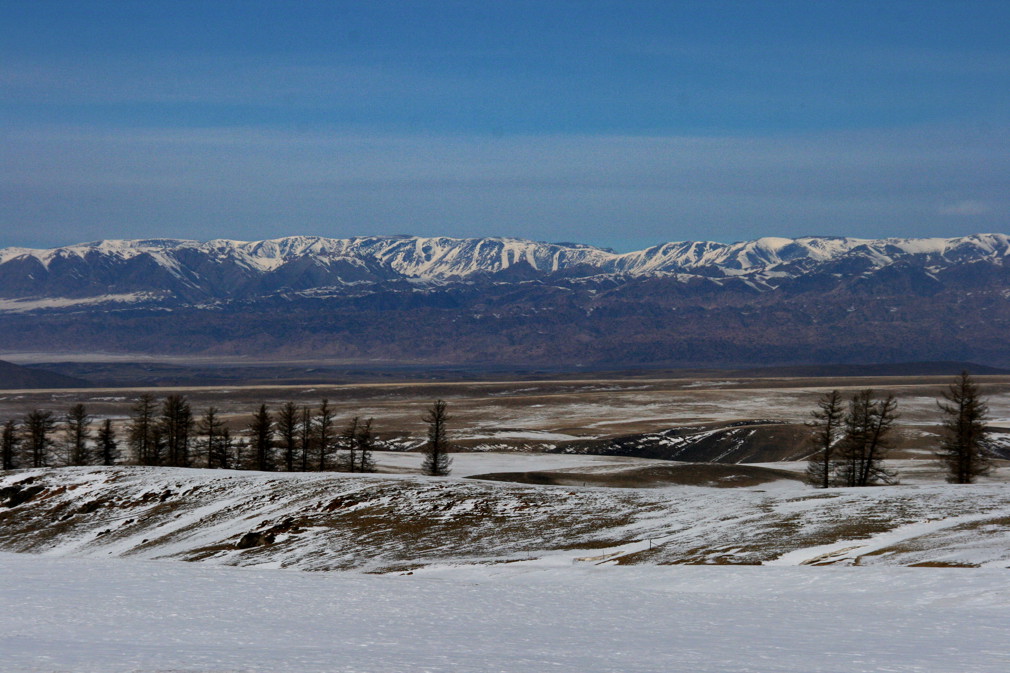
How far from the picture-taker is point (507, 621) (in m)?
27.2

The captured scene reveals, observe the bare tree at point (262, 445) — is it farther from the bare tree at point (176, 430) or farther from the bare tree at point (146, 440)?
the bare tree at point (146, 440)

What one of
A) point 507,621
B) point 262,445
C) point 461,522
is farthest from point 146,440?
point 507,621

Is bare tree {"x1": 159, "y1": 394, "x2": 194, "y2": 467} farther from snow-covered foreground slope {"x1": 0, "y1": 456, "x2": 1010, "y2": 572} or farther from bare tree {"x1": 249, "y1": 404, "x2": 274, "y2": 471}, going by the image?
snow-covered foreground slope {"x1": 0, "y1": 456, "x2": 1010, "y2": 572}

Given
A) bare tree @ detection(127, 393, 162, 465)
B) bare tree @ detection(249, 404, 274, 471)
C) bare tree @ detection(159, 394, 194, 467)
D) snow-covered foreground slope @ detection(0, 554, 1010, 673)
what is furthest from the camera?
bare tree @ detection(159, 394, 194, 467)

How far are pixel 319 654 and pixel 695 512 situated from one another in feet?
123

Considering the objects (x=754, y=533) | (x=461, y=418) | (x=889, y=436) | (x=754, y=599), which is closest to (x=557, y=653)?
(x=754, y=599)

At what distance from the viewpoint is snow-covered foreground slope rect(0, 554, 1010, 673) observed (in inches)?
822

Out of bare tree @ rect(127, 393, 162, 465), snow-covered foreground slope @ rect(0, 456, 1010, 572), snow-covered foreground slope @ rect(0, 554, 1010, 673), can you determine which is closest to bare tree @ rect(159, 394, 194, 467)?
bare tree @ rect(127, 393, 162, 465)

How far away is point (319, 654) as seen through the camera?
21.6 m

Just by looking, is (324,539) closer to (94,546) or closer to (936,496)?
(94,546)

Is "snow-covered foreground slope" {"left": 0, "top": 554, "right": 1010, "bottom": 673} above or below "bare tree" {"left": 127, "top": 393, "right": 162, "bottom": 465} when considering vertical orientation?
above

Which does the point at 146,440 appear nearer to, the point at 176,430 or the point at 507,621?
the point at 176,430

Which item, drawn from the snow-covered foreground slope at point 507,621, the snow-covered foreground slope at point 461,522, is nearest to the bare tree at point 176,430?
the snow-covered foreground slope at point 461,522

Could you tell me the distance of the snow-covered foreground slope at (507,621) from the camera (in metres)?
20.9
